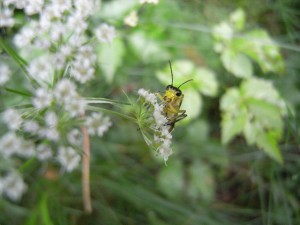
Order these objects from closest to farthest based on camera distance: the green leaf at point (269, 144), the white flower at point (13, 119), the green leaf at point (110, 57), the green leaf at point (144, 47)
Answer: the white flower at point (13, 119)
the green leaf at point (269, 144)
the green leaf at point (110, 57)
the green leaf at point (144, 47)

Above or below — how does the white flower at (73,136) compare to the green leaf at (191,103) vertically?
above

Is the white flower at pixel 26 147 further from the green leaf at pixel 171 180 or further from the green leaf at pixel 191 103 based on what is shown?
the green leaf at pixel 171 180

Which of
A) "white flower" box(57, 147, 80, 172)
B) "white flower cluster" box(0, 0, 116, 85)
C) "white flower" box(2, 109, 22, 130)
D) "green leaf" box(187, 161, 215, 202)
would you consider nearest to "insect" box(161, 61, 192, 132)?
"white flower cluster" box(0, 0, 116, 85)

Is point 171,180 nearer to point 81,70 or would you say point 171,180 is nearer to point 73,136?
point 73,136

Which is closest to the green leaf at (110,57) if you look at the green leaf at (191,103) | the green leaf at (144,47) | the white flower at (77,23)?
the green leaf at (144,47)

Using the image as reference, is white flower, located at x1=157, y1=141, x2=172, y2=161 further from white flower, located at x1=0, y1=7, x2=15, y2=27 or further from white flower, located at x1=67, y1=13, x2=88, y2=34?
white flower, located at x1=0, y1=7, x2=15, y2=27

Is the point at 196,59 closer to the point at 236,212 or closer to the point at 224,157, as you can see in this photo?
the point at 224,157

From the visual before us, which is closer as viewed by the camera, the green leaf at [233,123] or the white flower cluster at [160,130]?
the white flower cluster at [160,130]
